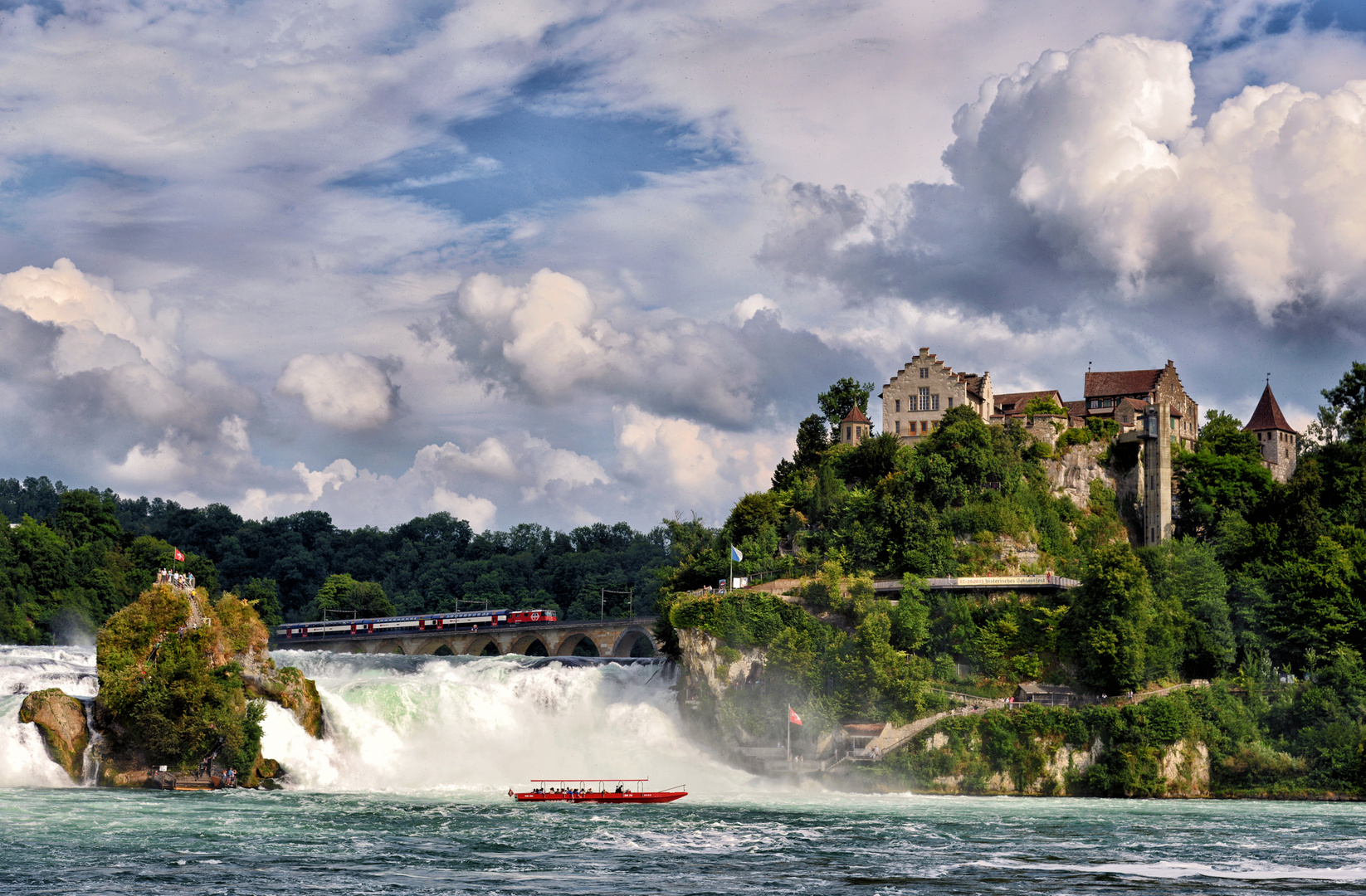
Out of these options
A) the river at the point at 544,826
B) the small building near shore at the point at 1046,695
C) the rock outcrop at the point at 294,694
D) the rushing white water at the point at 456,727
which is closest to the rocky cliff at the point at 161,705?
the rock outcrop at the point at 294,694

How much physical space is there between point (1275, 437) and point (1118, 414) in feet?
55.4

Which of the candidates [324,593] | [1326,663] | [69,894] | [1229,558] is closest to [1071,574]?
[1229,558]

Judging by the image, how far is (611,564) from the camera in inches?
7343

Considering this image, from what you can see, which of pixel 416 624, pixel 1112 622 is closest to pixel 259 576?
pixel 416 624

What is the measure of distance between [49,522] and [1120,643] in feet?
413

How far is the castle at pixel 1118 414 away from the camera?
103875mm

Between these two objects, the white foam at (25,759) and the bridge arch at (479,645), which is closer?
the white foam at (25,759)

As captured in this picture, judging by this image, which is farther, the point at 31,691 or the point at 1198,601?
the point at 1198,601

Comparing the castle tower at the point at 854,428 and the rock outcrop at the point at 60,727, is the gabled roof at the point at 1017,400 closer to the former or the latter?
the castle tower at the point at 854,428

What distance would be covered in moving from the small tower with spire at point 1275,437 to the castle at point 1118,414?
0.23ft

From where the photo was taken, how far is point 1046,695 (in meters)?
83.1

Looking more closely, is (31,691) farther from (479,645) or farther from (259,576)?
(259,576)

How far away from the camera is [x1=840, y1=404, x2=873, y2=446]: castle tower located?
113 metres

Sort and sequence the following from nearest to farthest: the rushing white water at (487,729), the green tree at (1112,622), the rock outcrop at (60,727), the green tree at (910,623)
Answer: the rock outcrop at (60,727) < the rushing white water at (487,729) < the green tree at (1112,622) < the green tree at (910,623)
